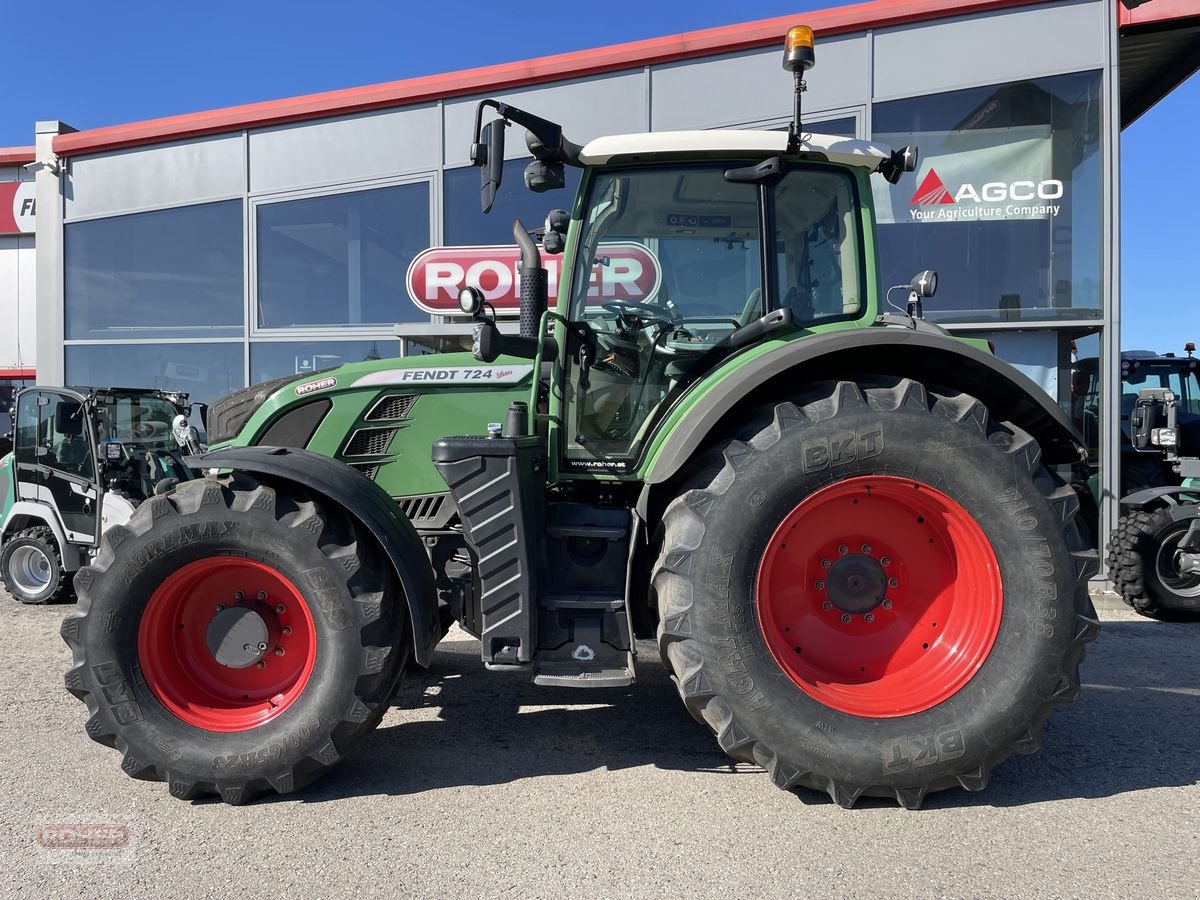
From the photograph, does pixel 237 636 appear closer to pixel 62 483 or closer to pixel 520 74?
pixel 62 483

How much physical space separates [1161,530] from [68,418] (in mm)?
8832

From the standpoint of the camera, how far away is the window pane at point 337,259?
8609 millimetres

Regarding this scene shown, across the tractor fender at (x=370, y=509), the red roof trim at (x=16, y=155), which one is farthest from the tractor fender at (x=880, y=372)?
the red roof trim at (x=16, y=155)

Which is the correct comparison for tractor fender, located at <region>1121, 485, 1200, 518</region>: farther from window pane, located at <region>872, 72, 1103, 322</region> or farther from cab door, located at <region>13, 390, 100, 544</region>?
cab door, located at <region>13, 390, 100, 544</region>

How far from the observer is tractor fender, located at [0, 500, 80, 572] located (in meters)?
6.62

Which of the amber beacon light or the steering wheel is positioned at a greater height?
the amber beacon light

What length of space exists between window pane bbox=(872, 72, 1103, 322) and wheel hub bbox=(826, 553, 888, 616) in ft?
16.9

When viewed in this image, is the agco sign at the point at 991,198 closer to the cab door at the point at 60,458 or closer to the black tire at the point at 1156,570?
the black tire at the point at 1156,570

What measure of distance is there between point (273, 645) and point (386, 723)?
2.48ft

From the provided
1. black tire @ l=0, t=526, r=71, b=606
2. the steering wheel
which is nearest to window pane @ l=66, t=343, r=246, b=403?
black tire @ l=0, t=526, r=71, b=606

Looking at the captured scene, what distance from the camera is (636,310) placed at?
307 centimetres

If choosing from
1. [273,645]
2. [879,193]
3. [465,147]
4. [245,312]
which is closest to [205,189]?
[245,312]

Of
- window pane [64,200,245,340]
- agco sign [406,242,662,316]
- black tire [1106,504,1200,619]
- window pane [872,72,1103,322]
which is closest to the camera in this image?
black tire [1106,504,1200,619]

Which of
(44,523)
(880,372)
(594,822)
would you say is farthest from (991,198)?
(44,523)
